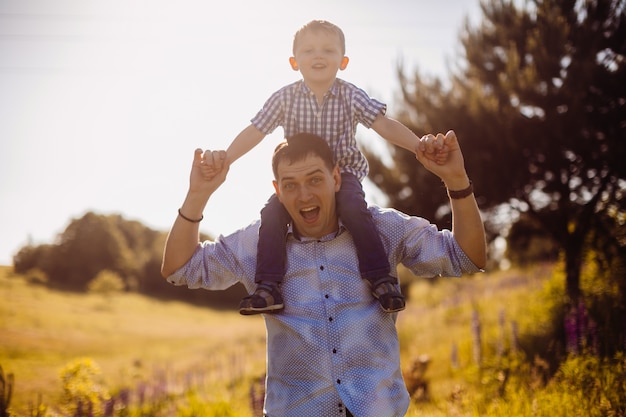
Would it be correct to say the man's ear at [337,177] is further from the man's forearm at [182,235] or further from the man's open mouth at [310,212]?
the man's forearm at [182,235]

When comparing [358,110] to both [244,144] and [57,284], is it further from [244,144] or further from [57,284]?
[57,284]

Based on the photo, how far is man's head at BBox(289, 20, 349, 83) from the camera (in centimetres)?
287

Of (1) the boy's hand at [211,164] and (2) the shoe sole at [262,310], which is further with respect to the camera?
(1) the boy's hand at [211,164]

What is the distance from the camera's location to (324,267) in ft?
8.39

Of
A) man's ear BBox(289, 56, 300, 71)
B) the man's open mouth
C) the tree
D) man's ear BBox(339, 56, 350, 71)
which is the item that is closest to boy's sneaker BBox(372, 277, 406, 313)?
the man's open mouth

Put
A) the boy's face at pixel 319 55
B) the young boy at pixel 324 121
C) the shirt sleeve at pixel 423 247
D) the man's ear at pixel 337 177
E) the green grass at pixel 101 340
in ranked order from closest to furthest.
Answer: the shirt sleeve at pixel 423 247
the young boy at pixel 324 121
the man's ear at pixel 337 177
the boy's face at pixel 319 55
the green grass at pixel 101 340

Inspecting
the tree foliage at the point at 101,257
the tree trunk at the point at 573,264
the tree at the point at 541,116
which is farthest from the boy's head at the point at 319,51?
the tree foliage at the point at 101,257

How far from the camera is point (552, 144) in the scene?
806 centimetres

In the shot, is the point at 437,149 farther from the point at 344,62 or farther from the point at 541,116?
the point at 541,116

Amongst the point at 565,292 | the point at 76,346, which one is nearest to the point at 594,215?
the point at 565,292

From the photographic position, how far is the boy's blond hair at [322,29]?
288cm

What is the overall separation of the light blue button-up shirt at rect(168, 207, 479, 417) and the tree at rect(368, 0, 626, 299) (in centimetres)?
622

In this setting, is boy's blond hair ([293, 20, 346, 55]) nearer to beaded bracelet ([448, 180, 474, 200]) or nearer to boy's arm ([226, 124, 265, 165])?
boy's arm ([226, 124, 265, 165])

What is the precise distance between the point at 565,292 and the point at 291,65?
7.45 m
